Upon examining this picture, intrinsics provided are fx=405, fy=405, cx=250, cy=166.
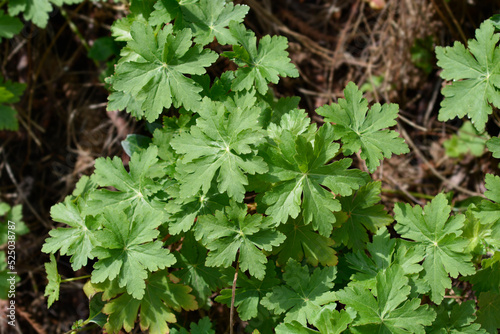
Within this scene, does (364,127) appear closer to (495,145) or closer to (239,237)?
(495,145)

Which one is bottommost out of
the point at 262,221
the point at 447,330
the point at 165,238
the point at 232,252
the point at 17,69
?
the point at 447,330

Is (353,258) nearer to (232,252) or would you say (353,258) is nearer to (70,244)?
(232,252)

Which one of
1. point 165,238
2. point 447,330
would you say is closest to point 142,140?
point 165,238

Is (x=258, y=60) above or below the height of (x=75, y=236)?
above

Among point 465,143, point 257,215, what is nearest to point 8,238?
point 257,215

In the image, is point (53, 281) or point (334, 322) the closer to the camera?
point (334, 322)

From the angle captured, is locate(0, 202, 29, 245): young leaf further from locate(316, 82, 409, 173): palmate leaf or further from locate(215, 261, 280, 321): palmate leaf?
locate(316, 82, 409, 173): palmate leaf
